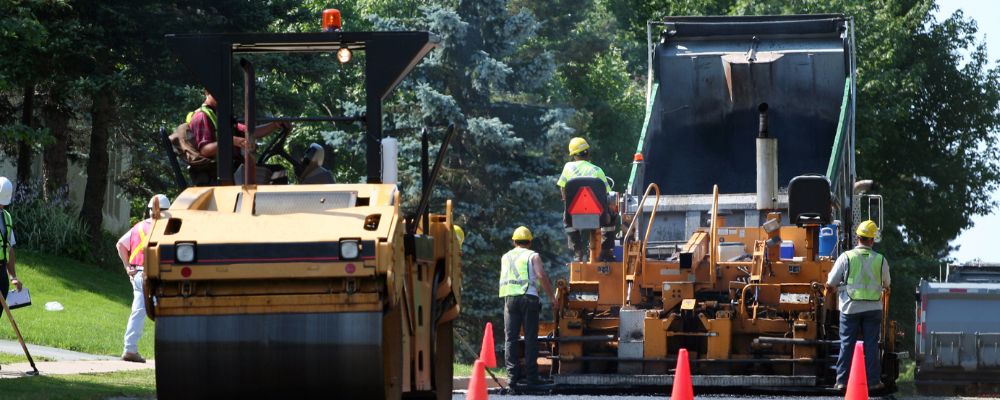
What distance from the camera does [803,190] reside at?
47.2 feet

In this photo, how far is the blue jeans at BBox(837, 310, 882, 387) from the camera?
13.8 m

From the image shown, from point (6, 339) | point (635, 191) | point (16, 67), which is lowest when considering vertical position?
point (6, 339)

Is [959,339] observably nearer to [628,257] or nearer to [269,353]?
[628,257]

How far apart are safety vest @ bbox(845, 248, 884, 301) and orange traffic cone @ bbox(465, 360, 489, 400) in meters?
4.31

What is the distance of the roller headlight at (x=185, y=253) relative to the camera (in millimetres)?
7621

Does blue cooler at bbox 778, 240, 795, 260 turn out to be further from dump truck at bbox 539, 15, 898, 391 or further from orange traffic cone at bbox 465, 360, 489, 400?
orange traffic cone at bbox 465, 360, 489, 400

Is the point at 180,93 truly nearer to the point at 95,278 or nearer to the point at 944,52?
the point at 95,278

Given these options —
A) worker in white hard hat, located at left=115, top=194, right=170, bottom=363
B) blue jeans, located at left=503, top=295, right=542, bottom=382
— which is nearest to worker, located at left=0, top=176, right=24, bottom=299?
worker in white hard hat, located at left=115, top=194, right=170, bottom=363

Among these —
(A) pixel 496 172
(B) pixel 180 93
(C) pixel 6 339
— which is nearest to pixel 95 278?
(B) pixel 180 93

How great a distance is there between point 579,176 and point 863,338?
2.82m

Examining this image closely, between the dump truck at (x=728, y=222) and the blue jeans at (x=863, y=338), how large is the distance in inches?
9.4

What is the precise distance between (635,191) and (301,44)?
7.75m

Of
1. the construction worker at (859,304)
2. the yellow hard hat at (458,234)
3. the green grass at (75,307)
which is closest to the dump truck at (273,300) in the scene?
the yellow hard hat at (458,234)

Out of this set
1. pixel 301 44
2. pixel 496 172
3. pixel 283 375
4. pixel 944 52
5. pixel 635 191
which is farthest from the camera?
pixel 944 52
